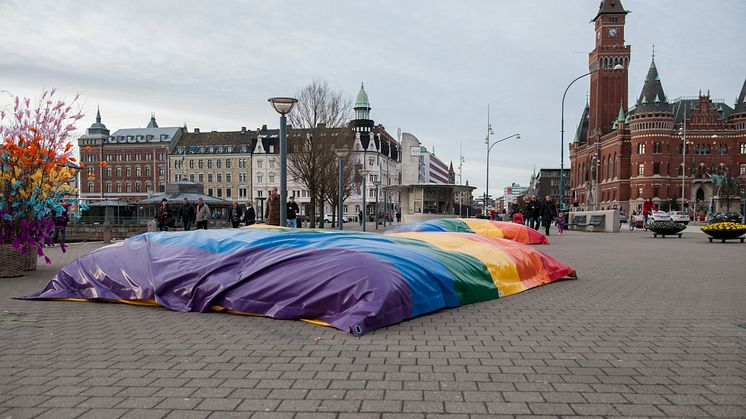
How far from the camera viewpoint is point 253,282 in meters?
6.53

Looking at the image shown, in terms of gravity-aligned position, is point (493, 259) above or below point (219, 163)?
below

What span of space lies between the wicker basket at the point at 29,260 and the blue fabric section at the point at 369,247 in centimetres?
413

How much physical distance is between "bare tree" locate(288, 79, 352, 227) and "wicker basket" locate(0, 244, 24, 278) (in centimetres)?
2603

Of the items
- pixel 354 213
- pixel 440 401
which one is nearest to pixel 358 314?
pixel 440 401

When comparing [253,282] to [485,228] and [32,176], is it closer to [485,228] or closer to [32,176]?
[32,176]

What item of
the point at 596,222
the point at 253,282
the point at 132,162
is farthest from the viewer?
the point at 132,162

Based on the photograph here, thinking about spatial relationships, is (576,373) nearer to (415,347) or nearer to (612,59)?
(415,347)

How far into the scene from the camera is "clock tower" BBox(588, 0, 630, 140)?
3957 inches

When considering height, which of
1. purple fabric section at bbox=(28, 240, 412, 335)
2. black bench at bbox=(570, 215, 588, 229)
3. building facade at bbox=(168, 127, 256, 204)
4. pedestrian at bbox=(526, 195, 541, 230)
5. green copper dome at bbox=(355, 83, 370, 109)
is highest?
green copper dome at bbox=(355, 83, 370, 109)

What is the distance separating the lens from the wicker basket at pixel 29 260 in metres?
10.7

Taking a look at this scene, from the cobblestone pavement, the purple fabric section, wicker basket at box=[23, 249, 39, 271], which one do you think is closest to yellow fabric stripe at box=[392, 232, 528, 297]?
the cobblestone pavement

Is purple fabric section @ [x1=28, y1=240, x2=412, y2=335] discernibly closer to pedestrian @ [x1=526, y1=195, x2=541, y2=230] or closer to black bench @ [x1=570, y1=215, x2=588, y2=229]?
pedestrian @ [x1=526, y1=195, x2=541, y2=230]

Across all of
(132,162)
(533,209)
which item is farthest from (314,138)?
(132,162)

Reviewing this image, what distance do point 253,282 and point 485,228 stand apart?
11.3 m
